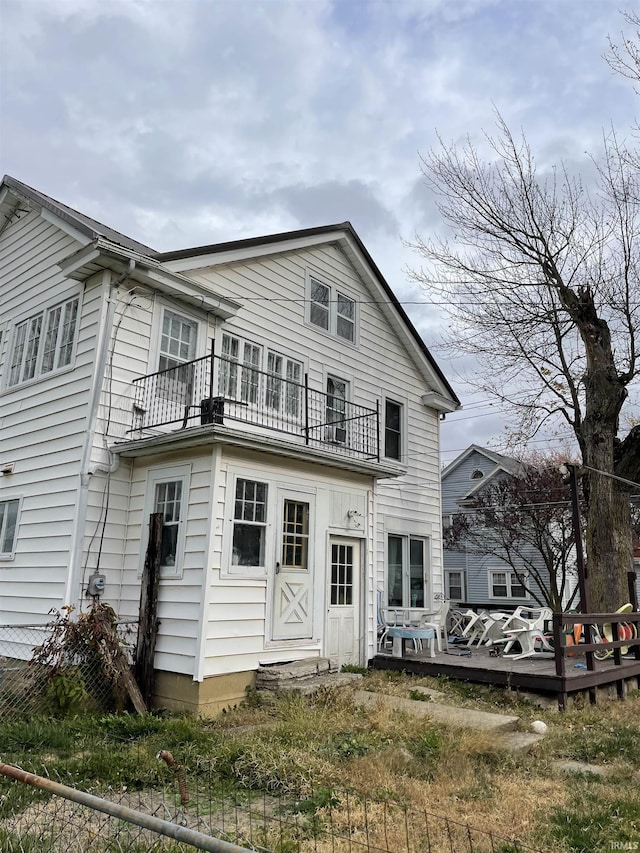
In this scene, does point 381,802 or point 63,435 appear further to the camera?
point 63,435

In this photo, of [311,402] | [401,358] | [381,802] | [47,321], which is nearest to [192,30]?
[47,321]

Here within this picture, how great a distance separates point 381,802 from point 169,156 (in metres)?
15.3

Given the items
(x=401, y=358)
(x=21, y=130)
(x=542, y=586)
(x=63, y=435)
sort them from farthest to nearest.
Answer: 1. (x=542, y=586)
2. (x=401, y=358)
3. (x=21, y=130)
4. (x=63, y=435)

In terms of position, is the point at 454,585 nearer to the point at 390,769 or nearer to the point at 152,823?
the point at 390,769

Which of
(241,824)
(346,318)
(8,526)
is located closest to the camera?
(241,824)

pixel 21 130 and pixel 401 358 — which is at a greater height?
pixel 21 130

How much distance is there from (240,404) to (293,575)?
8.95 ft

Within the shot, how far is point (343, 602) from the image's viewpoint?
10.2m

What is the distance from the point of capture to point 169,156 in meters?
15.5

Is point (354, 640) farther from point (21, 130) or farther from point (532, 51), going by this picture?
point (21, 130)

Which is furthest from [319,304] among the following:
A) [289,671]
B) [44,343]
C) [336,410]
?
[289,671]

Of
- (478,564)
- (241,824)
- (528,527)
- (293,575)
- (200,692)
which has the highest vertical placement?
(528,527)

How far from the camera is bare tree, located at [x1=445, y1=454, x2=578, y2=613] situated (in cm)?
2039

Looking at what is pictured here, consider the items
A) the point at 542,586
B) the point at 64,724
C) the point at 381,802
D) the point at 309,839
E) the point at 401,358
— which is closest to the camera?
the point at 309,839
